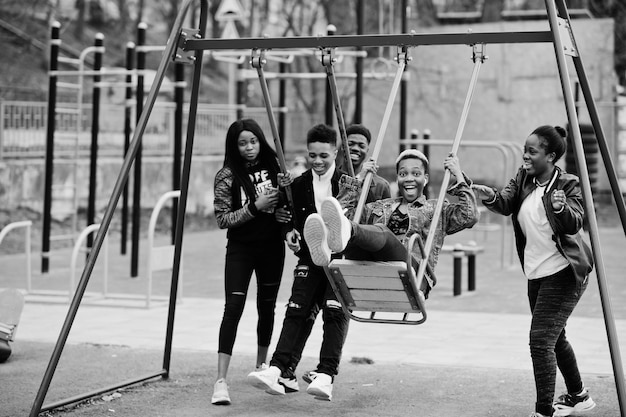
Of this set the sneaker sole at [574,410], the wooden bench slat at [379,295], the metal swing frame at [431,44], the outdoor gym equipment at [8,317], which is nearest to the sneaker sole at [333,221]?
the wooden bench slat at [379,295]

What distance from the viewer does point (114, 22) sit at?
89.8 feet

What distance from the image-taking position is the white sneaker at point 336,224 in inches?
186

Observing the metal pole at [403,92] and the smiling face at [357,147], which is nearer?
the smiling face at [357,147]

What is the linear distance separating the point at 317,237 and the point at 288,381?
1465mm

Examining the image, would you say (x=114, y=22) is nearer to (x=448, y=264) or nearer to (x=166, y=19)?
(x=166, y=19)

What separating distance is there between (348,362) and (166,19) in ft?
71.0

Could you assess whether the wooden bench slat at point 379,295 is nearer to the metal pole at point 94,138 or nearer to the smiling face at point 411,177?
the smiling face at point 411,177

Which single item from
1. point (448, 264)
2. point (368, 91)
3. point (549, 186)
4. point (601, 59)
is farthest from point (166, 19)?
point (549, 186)

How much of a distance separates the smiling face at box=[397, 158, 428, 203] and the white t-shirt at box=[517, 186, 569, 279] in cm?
54

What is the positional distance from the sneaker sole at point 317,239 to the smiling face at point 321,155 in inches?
36.7

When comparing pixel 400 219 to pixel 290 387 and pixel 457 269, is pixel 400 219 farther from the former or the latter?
pixel 457 269

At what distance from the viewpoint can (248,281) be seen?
6102 mm

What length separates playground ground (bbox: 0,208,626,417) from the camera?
19.0 ft

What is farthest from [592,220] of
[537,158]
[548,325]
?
[548,325]
